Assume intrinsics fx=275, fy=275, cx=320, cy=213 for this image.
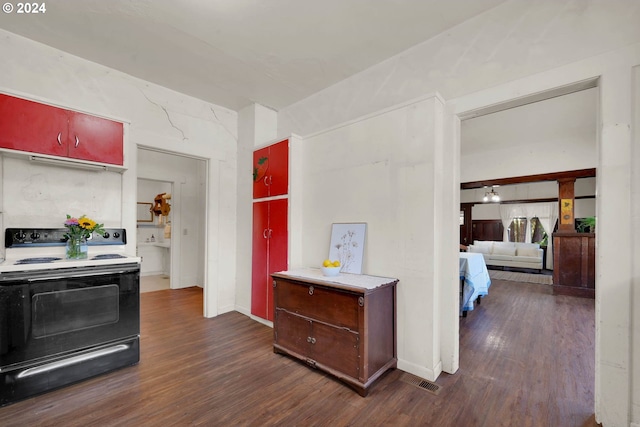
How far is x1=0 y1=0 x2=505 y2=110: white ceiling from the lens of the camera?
2.19 meters

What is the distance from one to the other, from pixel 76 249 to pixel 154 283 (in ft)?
11.7

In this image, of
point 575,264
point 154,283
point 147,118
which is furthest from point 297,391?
point 575,264

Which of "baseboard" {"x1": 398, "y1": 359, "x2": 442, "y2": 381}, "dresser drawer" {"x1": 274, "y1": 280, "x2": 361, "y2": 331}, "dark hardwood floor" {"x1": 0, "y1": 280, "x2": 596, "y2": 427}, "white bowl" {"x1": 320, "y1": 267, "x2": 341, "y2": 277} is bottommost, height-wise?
"dark hardwood floor" {"x1": 0, "y1": 280, "x2": 596, "y2": 427}

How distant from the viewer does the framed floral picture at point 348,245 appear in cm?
264

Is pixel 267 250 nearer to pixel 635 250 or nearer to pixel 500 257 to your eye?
pixel 635 250

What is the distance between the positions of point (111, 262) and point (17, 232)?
0.90 metres

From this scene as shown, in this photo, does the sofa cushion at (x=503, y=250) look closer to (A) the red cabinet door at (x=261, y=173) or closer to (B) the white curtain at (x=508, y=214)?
(B) the white curtain at (x=508, y=214)

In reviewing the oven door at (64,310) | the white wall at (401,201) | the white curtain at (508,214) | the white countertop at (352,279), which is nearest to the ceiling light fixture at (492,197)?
the white curtain at (508,214)

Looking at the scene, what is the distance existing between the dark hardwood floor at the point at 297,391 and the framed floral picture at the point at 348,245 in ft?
3.14

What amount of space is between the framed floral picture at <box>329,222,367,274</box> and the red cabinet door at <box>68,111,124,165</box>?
2.27m

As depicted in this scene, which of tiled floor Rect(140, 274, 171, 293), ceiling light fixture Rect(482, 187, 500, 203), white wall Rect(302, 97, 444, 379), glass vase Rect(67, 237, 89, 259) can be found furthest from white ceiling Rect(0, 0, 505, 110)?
ceiling light fixture Rect(482, 187, 500, 203)

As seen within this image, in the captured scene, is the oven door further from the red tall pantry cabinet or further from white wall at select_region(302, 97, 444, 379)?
white wall at select_region(302, 97, 444, 379)

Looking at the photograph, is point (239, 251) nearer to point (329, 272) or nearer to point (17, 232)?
point (329, 272)

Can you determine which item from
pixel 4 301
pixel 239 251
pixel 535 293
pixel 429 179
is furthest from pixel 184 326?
pixel 535 293
